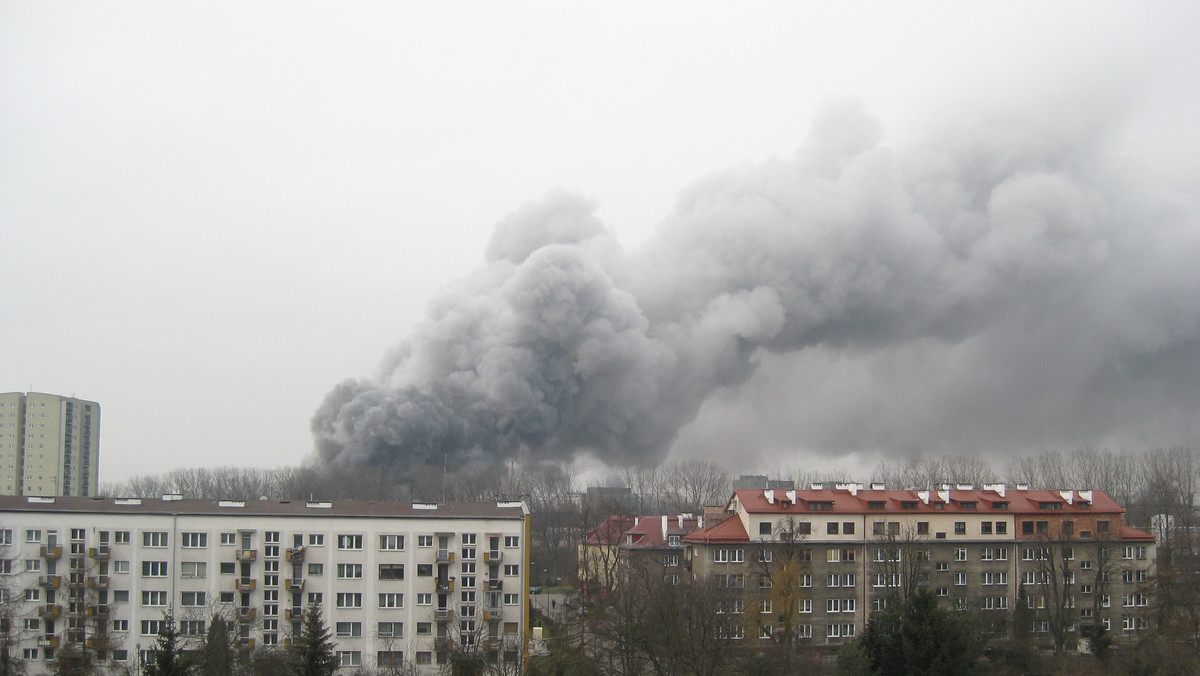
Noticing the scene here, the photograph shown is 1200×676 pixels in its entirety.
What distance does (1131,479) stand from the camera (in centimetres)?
6234

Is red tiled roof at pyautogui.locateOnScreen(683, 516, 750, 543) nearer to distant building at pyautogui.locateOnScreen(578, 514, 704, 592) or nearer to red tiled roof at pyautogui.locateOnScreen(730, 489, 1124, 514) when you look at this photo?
red tiled roof at pyautogui.locateOnScreen(730, 489, 1124, 514)

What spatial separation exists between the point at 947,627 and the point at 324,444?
44.0 meters

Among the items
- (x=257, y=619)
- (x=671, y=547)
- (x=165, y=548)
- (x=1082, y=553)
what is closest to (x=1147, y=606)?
(x=1082, y=553)

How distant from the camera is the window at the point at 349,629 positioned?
29031 mm

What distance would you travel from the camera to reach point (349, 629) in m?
29.2

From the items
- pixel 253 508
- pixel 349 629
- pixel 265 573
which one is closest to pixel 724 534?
pixel 349 629

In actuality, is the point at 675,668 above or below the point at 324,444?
below

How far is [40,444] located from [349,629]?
64040 mm

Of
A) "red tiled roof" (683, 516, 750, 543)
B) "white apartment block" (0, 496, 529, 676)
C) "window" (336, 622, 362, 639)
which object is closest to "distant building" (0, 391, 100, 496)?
"white apartment block" (0, 496, 529, 676)

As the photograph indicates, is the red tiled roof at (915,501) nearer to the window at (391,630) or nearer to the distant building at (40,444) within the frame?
the window at (391,630)

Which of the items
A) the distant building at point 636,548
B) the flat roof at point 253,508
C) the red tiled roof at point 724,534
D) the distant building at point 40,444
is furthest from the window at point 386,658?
the distant building at point 40,444

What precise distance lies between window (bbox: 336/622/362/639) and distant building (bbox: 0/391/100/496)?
59681 millimetres

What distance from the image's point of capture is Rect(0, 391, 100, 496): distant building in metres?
80.2

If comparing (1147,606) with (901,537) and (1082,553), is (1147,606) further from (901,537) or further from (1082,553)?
(901,537)
